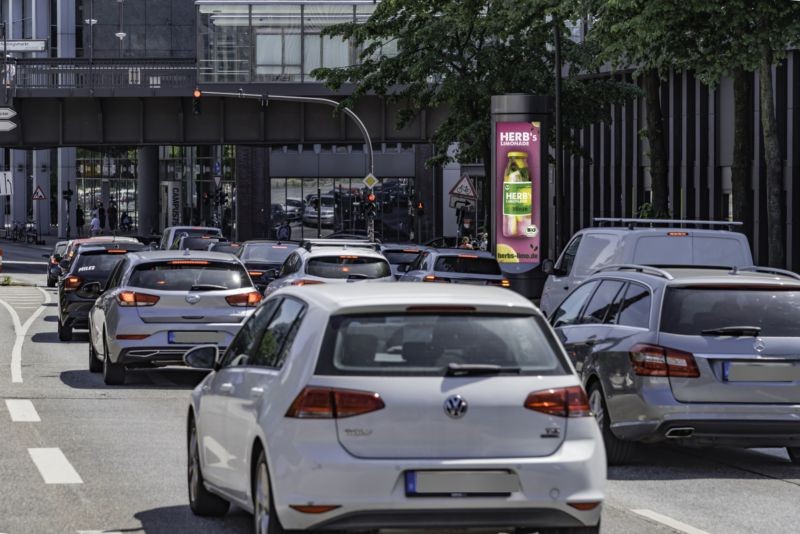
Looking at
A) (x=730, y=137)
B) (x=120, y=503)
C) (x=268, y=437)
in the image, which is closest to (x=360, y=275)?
(x=120, y=503)

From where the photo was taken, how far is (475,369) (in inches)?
295

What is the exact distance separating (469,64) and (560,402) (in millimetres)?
38520

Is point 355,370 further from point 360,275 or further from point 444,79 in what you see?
point 444,79

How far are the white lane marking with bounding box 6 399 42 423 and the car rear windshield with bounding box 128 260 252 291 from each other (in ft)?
7.98

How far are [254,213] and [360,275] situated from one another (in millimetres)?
72864

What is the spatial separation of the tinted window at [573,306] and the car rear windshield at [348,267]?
31.6ft

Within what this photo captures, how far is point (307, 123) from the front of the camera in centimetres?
5916

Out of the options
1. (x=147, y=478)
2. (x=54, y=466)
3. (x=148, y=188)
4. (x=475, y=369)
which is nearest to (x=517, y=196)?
(x=54, y=466)

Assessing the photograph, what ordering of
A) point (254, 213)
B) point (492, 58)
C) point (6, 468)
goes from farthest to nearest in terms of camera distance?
point (254, 213)
point (492, 58)
point (6, 468)

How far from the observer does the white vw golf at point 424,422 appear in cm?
729

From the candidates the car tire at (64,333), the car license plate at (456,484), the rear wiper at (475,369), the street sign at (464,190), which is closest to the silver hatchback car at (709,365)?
the rear wiper at (475,369)

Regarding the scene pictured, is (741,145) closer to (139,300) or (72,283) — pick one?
(72,283)

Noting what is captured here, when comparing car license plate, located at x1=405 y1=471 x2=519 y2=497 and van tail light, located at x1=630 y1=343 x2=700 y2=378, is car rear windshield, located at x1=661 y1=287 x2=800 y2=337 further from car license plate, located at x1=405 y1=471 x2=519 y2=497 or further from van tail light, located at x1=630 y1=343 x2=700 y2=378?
car license plate, located at x1=405 y1=471 x2=519 y2=497

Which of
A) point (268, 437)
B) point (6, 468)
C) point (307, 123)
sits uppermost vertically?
point (307, 123)
